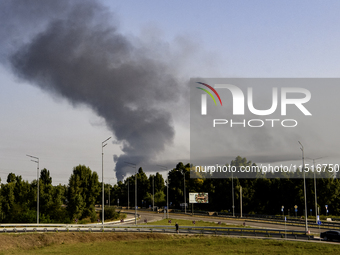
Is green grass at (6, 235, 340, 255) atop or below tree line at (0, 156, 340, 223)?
below

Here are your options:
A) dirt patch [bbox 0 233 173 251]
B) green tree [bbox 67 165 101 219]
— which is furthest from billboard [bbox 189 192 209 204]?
dirt patch [bbox 0 233 173 251]

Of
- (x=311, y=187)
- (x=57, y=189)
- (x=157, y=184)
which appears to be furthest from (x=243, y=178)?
(x=57, y=189)

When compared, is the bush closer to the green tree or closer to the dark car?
the green tree

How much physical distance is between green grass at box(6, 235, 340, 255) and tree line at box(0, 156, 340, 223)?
3506 cm

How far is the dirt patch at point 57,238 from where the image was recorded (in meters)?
48.2

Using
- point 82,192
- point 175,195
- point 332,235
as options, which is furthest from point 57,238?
point 175,195

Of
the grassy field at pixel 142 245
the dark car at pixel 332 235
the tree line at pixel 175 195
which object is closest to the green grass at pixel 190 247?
the grassy field at pixel 142 245

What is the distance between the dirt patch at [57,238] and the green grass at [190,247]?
1.05 metres

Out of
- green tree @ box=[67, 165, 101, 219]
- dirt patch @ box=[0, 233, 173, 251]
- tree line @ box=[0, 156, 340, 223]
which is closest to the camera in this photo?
dirt patch @ box=[0, 233, 173, 251]

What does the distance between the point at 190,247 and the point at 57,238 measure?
18.9 metres

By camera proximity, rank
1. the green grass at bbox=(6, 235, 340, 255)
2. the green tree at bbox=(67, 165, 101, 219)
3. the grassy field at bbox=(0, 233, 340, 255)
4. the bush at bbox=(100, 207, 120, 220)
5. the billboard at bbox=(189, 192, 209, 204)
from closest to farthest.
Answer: the green grass at bbox=(6, 235, 340, 255)
the grassy field at bbox=(0, 233, 340, 255)
the green tree at bbox=(67, 165, 101, 219)
the bush at bbox=(100, 207, 120, 220)
the billboard at bbox=(189, 192, 209, 204)

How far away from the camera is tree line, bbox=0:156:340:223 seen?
9081 cm

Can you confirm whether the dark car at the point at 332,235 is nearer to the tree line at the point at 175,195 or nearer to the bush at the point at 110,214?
the tree line at the point at 175,195

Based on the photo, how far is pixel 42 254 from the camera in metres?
43.5
